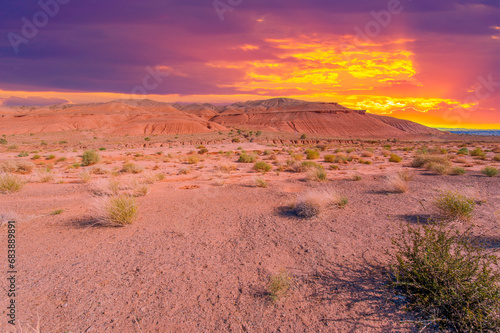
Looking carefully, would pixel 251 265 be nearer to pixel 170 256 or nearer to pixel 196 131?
pixel 170 256

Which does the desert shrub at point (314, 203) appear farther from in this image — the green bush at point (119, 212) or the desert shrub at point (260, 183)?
the green bush at point (119, 212)

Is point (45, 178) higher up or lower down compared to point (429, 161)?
lower down

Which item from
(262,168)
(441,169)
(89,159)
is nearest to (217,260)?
(262,168)

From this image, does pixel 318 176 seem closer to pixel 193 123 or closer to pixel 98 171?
pixel 98 171

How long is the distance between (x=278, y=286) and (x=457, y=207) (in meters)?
5.17

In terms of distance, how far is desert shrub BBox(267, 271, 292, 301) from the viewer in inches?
140

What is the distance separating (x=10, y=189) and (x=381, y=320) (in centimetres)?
1270

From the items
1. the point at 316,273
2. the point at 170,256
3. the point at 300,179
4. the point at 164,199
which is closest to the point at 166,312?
the point at 170,256

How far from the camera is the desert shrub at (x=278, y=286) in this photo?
3.55 metres

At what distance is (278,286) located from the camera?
3.63 metres

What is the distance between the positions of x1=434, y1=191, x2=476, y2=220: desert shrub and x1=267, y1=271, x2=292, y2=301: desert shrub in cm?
475

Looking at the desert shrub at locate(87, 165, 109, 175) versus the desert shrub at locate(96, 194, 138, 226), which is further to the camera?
the desert shrub at locate(87, 165, 109, 175)

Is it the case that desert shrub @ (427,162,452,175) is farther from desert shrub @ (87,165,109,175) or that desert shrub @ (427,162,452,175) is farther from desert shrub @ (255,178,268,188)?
desert shrub @ (87,165,109,175)

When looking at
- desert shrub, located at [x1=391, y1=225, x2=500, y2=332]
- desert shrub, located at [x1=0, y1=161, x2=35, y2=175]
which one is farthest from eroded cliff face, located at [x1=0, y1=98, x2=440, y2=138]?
desert shrub, located at [x1=391, y1=225, x2=500, y2=332]
